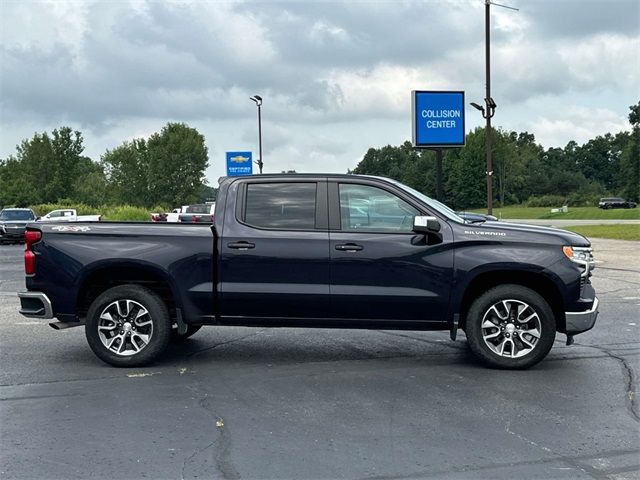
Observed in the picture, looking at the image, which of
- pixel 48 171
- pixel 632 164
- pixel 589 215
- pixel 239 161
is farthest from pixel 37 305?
pixel 632 164

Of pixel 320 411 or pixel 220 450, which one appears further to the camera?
pixel 320 411

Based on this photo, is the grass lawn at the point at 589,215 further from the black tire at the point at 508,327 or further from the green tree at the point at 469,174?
the green tree at the point at 469,174

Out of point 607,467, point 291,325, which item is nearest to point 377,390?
point 291,325

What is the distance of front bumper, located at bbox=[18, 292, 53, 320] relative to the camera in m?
6.54

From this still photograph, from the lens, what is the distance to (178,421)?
4.85 m

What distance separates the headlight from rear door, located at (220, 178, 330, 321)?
7.58 feet

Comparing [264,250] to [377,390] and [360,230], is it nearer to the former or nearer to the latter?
[360,230]

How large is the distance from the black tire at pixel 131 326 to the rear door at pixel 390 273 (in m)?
1.76

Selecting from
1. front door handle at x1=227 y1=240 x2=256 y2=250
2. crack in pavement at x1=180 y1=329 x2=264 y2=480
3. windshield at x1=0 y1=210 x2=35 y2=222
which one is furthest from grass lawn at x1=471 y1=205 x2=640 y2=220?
crack in pavement at x1=180 y1=329 x2=264 y2=480

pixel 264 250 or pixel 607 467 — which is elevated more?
pixel 264 250

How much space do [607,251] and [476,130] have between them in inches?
4535

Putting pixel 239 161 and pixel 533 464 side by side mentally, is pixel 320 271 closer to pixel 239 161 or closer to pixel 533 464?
pixel 533 464

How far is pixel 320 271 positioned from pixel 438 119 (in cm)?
1394

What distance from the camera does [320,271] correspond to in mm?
6281
